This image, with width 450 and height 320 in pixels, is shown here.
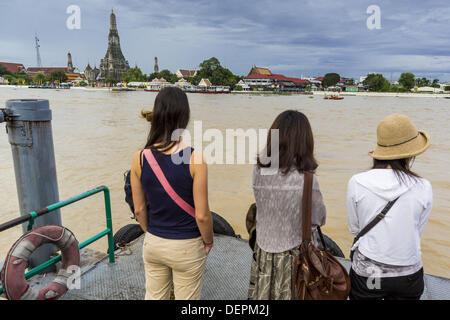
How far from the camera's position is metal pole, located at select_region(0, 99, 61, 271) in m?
2.44

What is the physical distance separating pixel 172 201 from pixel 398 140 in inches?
46.5

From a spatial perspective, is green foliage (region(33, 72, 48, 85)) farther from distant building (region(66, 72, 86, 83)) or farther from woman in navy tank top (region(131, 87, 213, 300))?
woman in navy tank top (region(131, 87, 213, 300))

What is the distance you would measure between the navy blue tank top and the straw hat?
3.21ft

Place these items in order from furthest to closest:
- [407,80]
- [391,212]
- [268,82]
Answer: [268,82]
[407,80]
[391,212]

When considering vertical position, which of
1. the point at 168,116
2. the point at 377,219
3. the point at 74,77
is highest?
the point at 74,77

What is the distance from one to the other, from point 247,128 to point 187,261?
19545mm

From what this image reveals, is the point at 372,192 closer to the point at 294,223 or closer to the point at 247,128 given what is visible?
the point at 294,223

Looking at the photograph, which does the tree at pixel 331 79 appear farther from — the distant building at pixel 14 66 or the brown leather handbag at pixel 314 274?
the brown leather handbag at pixel 314 274

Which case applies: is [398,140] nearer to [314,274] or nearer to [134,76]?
[314,274]

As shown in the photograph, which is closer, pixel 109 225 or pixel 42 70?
pixel 109 225

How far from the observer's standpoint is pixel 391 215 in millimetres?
1542

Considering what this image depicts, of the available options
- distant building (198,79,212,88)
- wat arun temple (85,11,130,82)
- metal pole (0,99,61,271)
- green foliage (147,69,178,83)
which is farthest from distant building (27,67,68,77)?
metal pole (0,99,61,271)

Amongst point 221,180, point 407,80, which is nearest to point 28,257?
point 221,180
